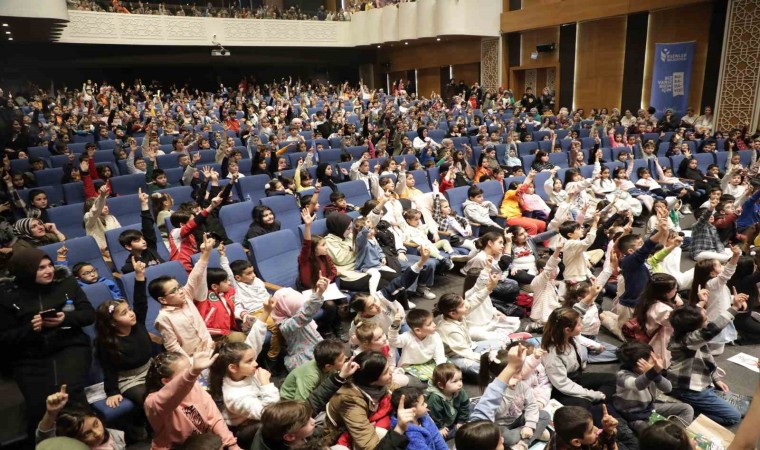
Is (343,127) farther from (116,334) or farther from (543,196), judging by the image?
(116,334)

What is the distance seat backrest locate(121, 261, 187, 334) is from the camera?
10.8ft

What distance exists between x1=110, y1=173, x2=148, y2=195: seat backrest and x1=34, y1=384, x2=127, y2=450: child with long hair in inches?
175

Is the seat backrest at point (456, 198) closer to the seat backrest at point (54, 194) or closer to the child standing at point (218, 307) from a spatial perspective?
the child standing at point (218, 307)

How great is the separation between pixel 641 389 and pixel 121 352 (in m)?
2.88

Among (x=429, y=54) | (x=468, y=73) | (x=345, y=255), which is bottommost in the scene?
(x=345, y=255)

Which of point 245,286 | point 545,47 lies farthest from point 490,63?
point 245,286

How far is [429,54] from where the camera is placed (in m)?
19.9

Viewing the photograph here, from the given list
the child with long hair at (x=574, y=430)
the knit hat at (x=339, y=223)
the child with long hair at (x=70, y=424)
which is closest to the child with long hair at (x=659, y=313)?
the child with long hair at (x=574, y=430)

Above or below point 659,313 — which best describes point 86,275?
above

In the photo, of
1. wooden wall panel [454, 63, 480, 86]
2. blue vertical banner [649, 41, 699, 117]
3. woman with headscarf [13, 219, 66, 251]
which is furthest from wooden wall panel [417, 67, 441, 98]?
woman with headscarf [13, 219, 66, 251]

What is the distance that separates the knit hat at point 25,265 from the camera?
104 inches

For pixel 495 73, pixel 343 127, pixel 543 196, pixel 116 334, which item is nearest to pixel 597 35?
pixel 495 73

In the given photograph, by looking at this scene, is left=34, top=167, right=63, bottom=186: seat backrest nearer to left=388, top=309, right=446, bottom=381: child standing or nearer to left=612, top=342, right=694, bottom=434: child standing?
left=388, top=309, right=446, bottom=381: child standing

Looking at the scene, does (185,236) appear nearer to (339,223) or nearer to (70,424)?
(339,223)
